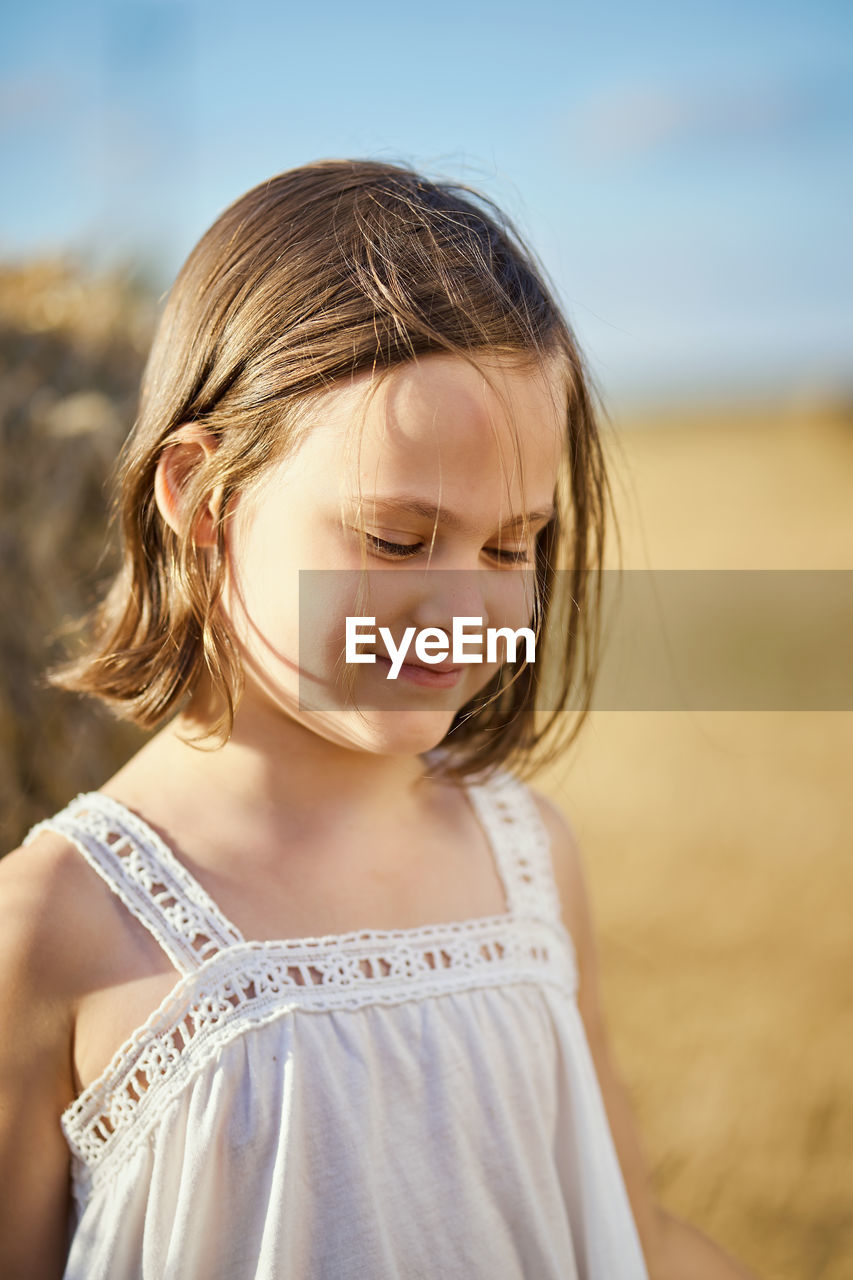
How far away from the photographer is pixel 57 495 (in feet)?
6.48

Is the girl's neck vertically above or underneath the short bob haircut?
underneath

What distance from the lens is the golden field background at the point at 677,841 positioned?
1.98 m

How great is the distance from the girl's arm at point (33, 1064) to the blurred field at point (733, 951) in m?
0.83

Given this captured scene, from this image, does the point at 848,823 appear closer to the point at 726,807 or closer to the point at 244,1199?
the point at 726,807

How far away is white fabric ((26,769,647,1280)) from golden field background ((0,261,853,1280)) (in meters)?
0.39

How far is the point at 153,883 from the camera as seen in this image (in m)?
1.10

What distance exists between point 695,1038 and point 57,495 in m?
2.24

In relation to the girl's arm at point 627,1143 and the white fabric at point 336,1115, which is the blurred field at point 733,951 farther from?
the white fabric at point 336,1115

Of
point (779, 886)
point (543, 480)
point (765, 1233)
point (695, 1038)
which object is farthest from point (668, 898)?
point (543, 480)

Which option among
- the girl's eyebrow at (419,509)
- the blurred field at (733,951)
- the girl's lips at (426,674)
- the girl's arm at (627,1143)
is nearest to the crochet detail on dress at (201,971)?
the girl's arm at (627,1143)

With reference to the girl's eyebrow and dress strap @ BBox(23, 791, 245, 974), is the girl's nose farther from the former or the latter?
dress strap @ BBox(23, 791, 245, 974)

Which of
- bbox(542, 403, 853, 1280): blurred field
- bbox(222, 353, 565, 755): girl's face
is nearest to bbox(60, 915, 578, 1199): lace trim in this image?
bbox(222, 353, 565, 755): girl's face

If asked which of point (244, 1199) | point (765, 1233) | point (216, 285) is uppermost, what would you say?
point (216, 285)

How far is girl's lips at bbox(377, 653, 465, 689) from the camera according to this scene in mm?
1106
